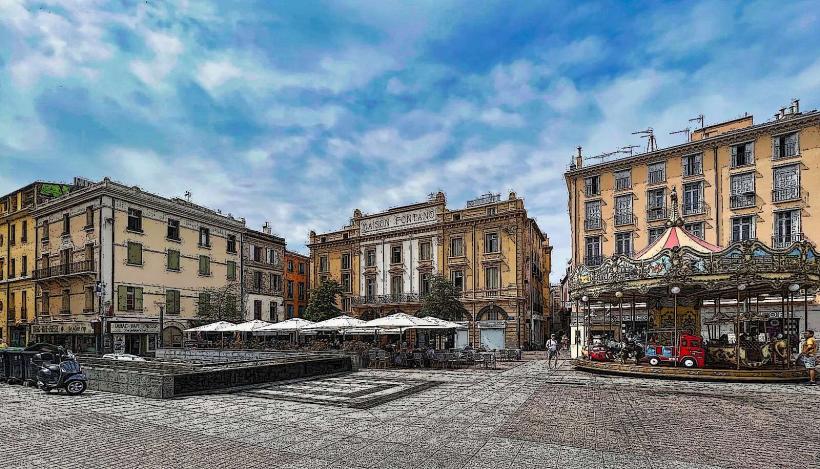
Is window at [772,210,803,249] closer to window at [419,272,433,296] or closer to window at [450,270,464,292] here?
window at [450,270,464,292]

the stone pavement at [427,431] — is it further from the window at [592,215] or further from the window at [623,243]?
the window at [592,215]

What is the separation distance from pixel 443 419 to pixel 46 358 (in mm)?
12806

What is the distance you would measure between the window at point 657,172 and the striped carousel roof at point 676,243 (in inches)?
661

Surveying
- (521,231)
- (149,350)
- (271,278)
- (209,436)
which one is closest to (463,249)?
(521,231)

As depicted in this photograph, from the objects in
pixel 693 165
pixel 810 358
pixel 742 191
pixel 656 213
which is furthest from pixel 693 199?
pixel 810 358

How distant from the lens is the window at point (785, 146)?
115 ft

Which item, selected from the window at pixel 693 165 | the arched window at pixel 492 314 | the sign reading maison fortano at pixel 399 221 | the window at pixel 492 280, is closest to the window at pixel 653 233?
the window at pixel 693 165

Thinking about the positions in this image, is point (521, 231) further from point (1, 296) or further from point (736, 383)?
point (1, 296)

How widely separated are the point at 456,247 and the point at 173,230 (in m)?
22.7

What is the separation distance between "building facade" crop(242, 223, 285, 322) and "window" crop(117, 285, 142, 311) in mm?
10849

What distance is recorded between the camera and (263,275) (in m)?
52.6

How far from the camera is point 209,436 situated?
10047 mm

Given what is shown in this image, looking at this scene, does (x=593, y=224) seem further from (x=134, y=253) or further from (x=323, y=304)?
(x=134, y=253)

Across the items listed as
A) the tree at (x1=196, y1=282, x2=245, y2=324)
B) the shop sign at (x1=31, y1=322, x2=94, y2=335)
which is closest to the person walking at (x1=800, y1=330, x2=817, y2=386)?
the tree at (x1=196, y1=282, x2=245, y2=324)
